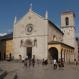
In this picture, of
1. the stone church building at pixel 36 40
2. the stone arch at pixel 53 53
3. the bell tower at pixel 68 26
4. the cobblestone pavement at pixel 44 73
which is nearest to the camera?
the cobblestone pavement at pixel 44 73

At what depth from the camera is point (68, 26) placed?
6925 cm

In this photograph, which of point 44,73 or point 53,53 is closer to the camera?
point 44,73

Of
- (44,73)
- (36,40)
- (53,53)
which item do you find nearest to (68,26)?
(53,53)

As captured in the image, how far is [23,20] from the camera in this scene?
5928 centimetres

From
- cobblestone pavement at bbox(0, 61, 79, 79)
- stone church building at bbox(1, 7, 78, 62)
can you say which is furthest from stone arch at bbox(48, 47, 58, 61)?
cobblestone pavement at bbox(0, 61, 79, 79)

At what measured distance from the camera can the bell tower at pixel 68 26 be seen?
68.9 metres

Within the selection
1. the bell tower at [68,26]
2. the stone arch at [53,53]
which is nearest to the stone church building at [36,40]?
the stone arch at [53,53]

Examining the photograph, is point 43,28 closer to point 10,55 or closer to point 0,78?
point 10,55

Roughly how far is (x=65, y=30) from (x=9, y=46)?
1724 centimetres

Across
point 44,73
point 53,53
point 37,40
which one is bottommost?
point 44,73

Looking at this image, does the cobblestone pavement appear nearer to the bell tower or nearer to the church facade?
the church facade

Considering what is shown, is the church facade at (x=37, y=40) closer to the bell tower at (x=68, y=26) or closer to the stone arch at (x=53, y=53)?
the stone arch at (x=53, y=53)

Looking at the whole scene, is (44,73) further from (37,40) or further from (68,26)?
(68,26)

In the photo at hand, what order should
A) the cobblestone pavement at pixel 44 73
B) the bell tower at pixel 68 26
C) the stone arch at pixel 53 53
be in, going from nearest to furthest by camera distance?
the cobblestone pavement at pixel 44 73 < the stone arch at pixel 53 53 < the bell tower at pixel 68 26
